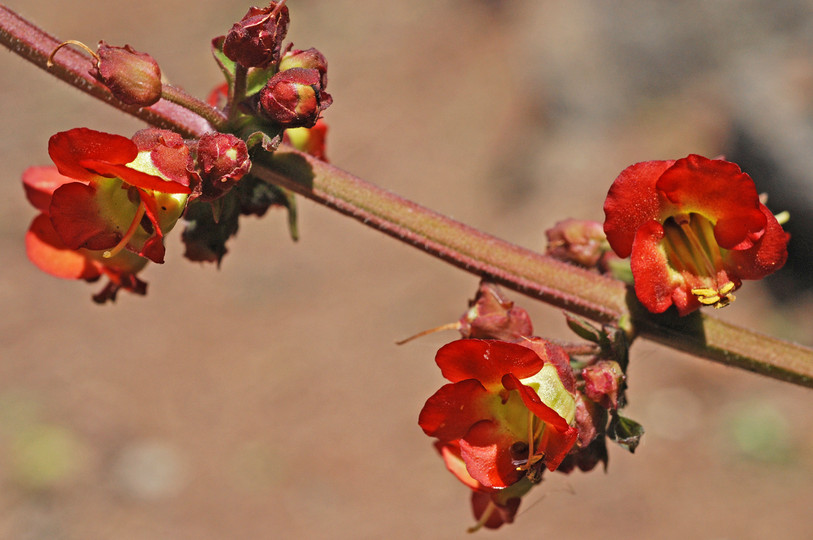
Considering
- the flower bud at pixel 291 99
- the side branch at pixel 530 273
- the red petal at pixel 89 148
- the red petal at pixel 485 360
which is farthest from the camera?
the side branch at pixel 530 273

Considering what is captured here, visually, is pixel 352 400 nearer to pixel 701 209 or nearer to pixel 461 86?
pixel 461 86

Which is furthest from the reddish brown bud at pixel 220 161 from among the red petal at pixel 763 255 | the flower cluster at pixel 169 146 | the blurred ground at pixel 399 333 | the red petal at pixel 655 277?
the blurred ground at pixel 399 333

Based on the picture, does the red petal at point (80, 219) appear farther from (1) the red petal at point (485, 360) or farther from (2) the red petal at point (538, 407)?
(2) the red petal at point (538, 407)

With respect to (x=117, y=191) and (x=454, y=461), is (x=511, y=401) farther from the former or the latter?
(x=117, y=191)

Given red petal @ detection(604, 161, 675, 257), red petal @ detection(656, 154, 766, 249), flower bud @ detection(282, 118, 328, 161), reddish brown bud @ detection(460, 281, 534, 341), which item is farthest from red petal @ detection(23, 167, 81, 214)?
red petal @ detection(656, 154, 766, 249)

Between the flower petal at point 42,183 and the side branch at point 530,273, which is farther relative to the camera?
the flower petal at point 42,183

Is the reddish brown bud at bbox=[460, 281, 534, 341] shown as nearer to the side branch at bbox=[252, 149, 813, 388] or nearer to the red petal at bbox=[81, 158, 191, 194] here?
the side branch at bbox=[252, 149, 813, 388]

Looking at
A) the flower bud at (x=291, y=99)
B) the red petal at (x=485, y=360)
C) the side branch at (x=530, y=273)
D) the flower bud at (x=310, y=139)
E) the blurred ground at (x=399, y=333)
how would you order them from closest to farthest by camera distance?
the red petal at (x=485, y=360) → the flower bud at (x=291, y=99) → the side branch at (x=530, y=273) → the flower bud at (x=310, y=139) → the blurred ground at (x=399, y=333)
